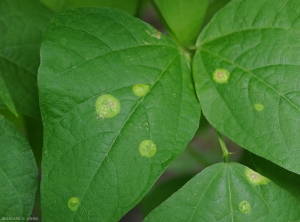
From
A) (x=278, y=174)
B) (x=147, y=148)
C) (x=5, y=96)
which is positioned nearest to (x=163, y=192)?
(x=278, y=174)

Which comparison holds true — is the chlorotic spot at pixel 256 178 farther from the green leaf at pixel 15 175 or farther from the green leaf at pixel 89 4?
the green leaf at pixel 89 4

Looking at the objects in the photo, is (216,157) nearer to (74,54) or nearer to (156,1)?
(156,1)

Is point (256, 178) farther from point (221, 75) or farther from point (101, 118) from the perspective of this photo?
point (101, 118)

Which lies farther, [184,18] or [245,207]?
[184,18]

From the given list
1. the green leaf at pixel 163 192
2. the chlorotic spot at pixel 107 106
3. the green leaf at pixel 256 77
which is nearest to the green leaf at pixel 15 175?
the chlorotic spot at pixel 107 106

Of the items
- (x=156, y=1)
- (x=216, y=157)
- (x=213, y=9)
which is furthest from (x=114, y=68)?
(x=216, y=157)

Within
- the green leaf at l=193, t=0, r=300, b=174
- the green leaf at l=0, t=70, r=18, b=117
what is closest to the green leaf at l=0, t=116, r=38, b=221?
the green leaf at l=0, t=70, r=18, b=117

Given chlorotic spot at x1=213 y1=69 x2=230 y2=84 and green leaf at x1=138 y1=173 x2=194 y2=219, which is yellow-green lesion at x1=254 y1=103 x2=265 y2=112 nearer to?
chlorotic spot at x1=213 y1=69 x2=230 y2=84
